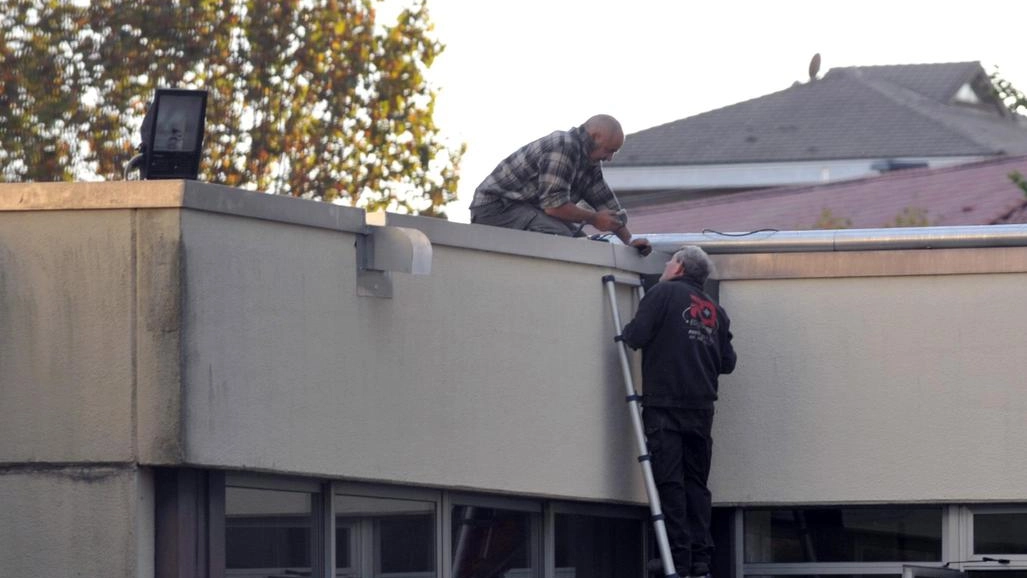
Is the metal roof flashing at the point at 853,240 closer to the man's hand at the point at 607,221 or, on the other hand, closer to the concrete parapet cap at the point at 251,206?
the man's hand at the point at 607,221

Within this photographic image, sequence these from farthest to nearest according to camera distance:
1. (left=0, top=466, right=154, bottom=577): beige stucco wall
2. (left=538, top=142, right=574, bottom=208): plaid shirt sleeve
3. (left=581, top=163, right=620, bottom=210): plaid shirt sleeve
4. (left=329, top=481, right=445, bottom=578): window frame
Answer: (left=581, top=163, right=620, bottom=210): plaid shirt sleeve, (left=538, top=142, right=574, bottom=208): plaid shirt sleeve, (left=329, top=481, right=445, bottom=578): window frame, (left=0, top=466, right=154, bottom=577): beige stucco wall

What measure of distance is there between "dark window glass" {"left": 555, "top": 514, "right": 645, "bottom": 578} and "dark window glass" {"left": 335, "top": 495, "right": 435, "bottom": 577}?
1.27 m

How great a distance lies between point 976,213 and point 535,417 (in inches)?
365

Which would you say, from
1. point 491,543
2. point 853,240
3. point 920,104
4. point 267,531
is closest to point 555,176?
point 853,240

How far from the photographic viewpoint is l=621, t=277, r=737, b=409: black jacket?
9133 millimetres

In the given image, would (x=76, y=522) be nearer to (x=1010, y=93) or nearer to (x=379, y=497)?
(x=379, y=497)

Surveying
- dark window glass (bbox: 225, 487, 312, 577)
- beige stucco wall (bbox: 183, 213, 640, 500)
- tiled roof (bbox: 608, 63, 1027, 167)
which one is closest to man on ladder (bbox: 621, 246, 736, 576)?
beige stucco wall (bbox: 183, 213, 640, 500)

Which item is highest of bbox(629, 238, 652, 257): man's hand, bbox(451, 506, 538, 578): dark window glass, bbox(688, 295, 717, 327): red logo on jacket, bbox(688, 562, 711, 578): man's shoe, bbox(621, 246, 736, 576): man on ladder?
bbox(629, 238, 652, 257): man's hand

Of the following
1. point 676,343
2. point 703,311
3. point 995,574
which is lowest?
point 995,574

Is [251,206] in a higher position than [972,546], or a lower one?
higher

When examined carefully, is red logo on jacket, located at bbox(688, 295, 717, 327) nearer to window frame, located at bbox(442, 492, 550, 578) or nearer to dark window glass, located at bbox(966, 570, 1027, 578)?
window frame, located at bbox(442, 492, 550, 578)

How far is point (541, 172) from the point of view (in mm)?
9836

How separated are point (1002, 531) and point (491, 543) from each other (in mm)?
2978

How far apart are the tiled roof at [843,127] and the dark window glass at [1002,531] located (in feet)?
83.2
